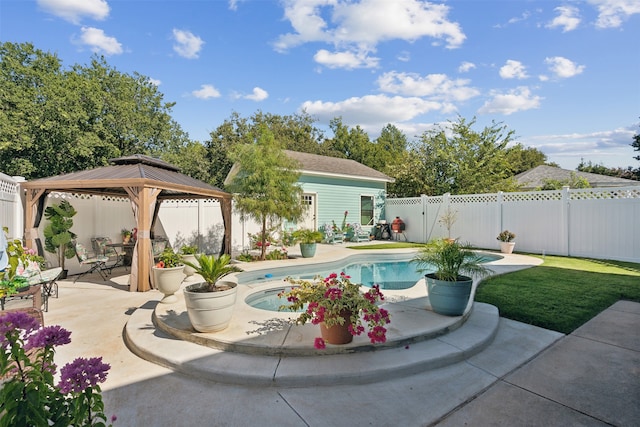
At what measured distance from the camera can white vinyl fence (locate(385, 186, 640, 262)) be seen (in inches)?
353

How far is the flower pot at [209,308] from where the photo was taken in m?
3.63

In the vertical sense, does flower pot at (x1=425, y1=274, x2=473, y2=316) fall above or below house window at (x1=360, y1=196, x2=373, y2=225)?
below

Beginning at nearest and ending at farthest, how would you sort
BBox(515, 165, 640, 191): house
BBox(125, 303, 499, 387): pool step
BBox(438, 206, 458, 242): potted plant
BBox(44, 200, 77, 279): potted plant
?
BBox(125, 303, 499, 387): pool step
BBox(44, 200, 77, 279): potted plant
BBox(438, 206, 458, 242): potted plant
BBox(515, 165, 640, 191): house

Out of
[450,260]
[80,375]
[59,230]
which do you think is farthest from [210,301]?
[59,230]

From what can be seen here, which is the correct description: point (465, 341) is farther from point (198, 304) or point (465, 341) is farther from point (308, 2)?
point (308, 2)

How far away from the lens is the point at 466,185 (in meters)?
16.7

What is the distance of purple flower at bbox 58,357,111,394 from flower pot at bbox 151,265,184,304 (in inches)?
139

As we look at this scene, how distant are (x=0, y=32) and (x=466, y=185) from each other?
76.9 feet

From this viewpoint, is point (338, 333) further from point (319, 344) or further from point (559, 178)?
point (559, 178)

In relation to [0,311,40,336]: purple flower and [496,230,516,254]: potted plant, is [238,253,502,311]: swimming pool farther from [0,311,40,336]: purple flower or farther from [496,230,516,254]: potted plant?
[0,311,40,336]: purple flower

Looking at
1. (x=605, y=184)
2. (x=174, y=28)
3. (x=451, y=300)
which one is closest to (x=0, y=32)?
(x=174, y=28)

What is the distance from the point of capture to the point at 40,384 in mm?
1271

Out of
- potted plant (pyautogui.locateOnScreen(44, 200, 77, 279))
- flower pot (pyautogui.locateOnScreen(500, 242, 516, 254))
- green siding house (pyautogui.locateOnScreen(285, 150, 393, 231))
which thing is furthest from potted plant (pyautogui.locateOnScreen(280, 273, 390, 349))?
green siding house (pyautogui.locateOnScreen(285, 150, 393, 231))

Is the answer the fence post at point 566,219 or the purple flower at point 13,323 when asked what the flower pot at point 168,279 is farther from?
the fence post at point 566,219
